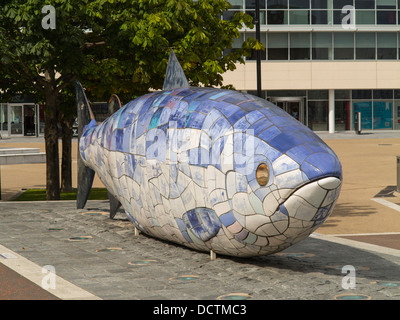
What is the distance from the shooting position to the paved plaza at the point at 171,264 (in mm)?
7477

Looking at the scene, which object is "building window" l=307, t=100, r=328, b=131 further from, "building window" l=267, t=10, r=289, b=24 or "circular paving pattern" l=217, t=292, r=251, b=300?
"circular paving pattern" l=217, t=292, r=251, b=300

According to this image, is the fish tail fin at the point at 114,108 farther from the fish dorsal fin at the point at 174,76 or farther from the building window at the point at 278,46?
the building window at the point at 278,46

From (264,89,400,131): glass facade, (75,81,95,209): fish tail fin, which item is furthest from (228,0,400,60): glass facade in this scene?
(75,81,95,209): fish tail fin

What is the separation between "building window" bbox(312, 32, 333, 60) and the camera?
50.3m

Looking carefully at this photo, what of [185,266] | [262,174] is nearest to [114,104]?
[185,266]

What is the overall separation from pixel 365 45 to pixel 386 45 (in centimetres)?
162

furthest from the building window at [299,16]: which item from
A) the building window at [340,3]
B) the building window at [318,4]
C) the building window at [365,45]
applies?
the building window at [365,45]

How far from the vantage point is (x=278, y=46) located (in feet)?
165

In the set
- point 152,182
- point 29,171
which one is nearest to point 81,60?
point 152,182

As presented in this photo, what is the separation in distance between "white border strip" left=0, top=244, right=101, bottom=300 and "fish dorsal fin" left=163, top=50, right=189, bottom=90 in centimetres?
337

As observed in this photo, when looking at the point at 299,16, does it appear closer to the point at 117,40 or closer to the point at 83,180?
the point at 117,40

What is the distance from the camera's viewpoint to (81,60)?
15.7m

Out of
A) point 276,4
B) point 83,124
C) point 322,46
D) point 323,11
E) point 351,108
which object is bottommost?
point 83,124
